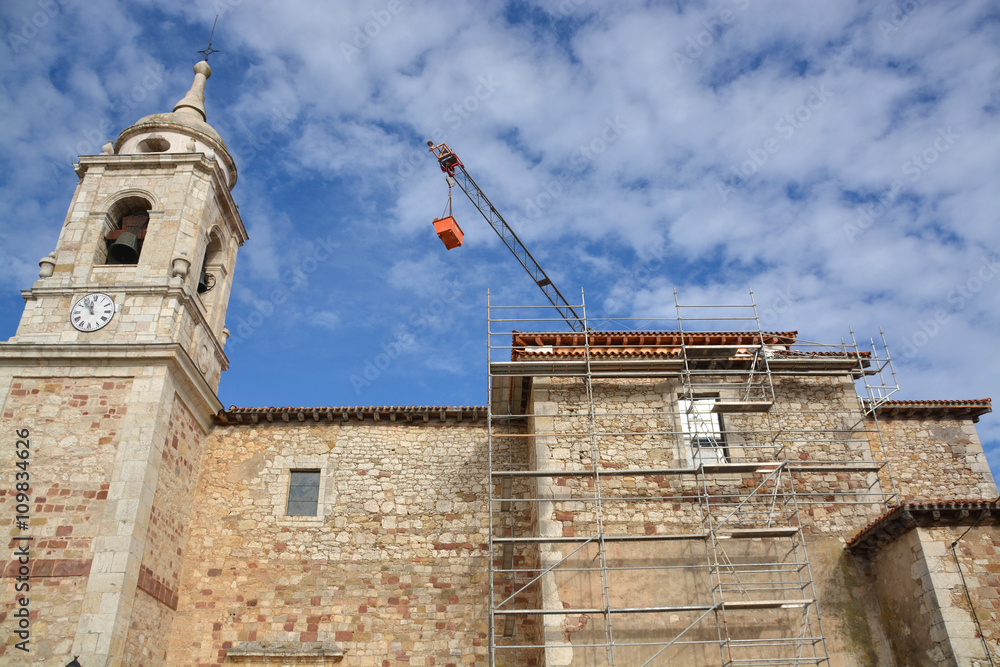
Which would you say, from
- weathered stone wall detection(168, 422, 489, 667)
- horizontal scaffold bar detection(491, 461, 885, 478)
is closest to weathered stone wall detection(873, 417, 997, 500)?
horizontal scaffold bar detection(491, 461, 885, 478)

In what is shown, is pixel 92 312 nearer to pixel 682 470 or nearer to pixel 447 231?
pixel 447 231

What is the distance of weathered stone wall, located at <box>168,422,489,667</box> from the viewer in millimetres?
12164

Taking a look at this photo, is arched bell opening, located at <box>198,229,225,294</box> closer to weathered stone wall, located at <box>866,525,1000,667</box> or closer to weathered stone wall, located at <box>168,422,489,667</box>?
weathered stone wall, located at <box>168,422,489,667</box>

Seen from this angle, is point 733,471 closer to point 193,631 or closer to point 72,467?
point 193,631

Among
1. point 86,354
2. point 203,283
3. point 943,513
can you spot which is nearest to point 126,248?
point 203,283

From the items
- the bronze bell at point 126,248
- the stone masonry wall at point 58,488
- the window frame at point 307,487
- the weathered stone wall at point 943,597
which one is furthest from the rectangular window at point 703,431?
the bronze bell at point 126,248

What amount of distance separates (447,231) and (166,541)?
36.6ft

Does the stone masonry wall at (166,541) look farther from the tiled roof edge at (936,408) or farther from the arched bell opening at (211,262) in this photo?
the tiled roof edge at (936,408)

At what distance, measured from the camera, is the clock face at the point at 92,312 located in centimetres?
1288

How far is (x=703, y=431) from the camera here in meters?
12.0

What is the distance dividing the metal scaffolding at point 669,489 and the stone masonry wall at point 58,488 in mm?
6073

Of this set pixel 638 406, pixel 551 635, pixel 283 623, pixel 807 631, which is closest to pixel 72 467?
pixel 283 623

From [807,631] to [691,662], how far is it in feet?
5.94

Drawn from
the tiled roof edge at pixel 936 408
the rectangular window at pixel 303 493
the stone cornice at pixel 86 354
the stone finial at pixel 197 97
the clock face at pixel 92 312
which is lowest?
the rectangular window at pixel 303 493
